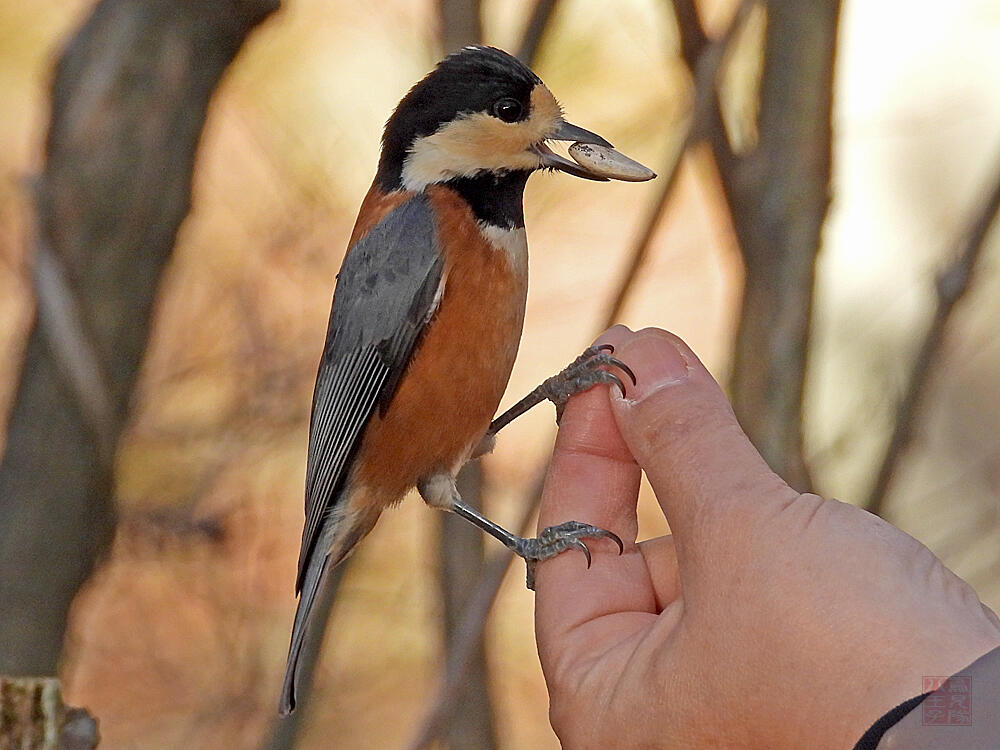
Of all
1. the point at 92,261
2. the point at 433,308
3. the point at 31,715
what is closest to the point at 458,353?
the point at 433,308

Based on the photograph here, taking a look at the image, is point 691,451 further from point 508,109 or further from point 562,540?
point 508,109

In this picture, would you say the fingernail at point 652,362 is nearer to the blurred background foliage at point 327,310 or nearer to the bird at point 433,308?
the bird at point 433,308

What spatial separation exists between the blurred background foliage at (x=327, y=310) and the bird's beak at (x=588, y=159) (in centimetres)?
77

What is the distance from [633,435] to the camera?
1745 mm

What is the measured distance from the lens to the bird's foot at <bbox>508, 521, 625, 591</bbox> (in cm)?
188

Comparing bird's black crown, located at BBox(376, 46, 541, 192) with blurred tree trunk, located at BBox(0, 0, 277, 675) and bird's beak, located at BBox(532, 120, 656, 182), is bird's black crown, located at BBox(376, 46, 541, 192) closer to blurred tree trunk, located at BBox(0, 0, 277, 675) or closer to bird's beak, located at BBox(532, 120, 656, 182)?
bird's beak, located at BBox(532, 120, 656, 182)

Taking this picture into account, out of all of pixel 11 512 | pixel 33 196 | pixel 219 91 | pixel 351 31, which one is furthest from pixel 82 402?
pixel 351 31

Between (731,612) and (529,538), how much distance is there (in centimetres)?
65

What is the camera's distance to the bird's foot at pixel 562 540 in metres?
1.88

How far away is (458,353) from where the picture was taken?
6.68ft

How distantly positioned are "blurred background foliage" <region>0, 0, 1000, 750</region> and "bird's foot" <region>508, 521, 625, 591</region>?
2.83 feet

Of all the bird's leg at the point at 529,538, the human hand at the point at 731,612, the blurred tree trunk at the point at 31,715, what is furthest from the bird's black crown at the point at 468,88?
the blurred tree trunk at the point at 31,715

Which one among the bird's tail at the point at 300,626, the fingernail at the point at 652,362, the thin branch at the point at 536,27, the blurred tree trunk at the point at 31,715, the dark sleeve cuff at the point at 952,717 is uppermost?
the thin branch at the point at 536,27

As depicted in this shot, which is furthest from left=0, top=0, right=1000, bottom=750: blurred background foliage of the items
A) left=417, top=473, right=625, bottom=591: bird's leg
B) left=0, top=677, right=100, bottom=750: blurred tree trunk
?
left=0, top=677, right=100, bottom=750: blurred tree trunk
